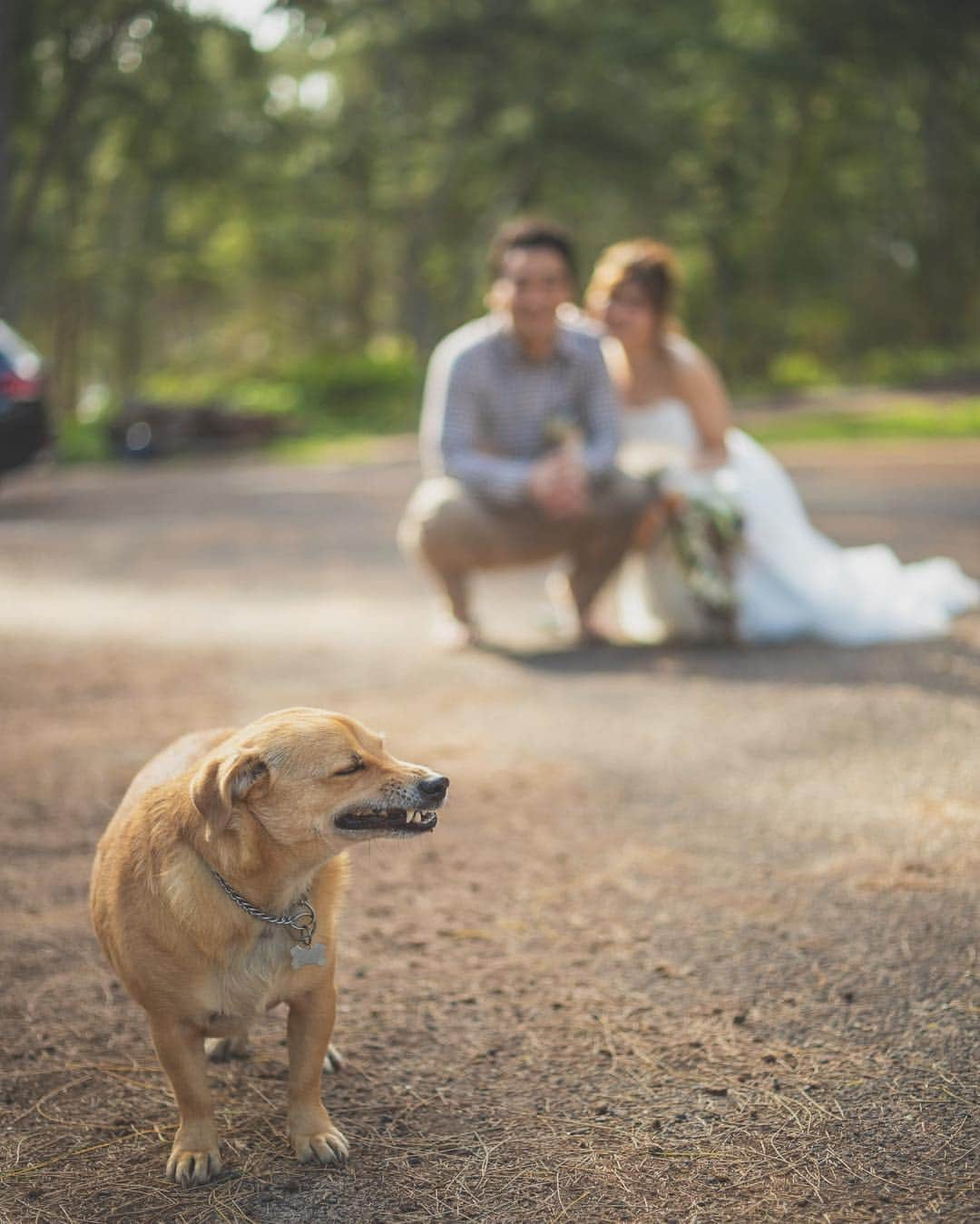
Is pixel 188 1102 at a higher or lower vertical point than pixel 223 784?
lower

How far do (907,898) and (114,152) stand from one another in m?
27.1

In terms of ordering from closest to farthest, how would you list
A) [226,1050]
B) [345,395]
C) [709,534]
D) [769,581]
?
Result: [226,1050] < [709,534] < [769,581] < [345,395]

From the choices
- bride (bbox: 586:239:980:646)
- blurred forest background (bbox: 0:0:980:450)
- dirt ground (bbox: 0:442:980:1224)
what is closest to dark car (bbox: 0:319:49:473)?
dirt ground (bbox: 0:442:980:1224)

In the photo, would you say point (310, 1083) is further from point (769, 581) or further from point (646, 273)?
point (646, 273)

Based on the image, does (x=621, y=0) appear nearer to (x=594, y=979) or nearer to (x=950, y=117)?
(x=950, y=117)

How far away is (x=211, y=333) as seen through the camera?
1880 inches

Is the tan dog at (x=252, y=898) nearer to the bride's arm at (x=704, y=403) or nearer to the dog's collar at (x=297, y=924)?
the dog's collar at (x=297, y=924)

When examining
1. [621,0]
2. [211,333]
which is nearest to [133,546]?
[621,0]

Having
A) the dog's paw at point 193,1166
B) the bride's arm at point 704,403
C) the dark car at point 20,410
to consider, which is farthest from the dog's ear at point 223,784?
the dark car at point 20,410

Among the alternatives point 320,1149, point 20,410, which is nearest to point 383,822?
point 320,1149

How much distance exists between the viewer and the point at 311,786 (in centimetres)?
263

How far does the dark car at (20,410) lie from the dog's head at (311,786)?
11.8 m

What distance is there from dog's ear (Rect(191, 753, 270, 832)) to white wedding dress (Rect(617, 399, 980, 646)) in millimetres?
5050

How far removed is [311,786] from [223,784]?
0.17m
